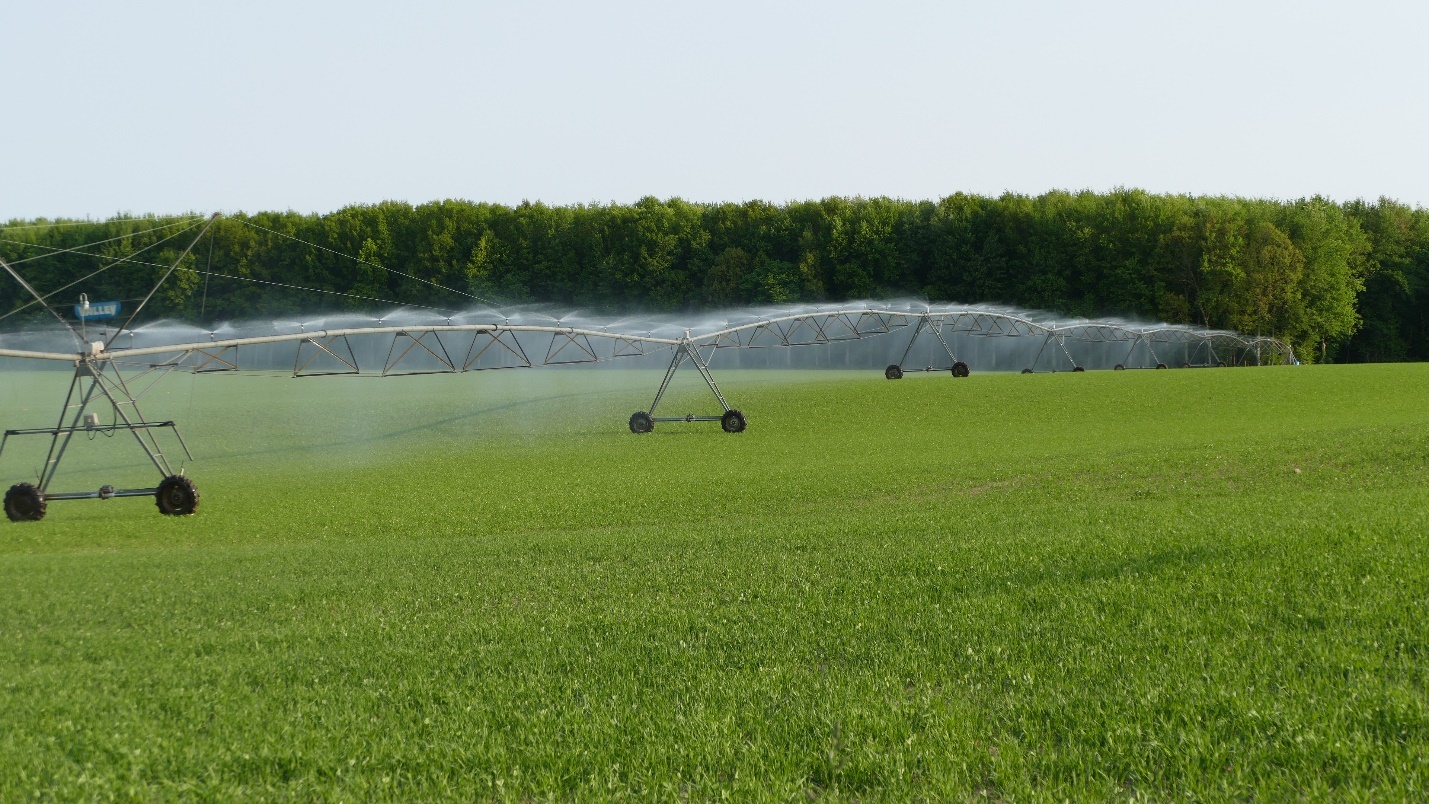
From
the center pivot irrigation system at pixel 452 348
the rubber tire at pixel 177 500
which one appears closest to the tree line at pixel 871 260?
the center pivot irrigation system at pixel 452 348

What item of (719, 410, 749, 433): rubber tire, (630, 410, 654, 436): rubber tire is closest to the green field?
(719, 410, 749, 433): rubber tire

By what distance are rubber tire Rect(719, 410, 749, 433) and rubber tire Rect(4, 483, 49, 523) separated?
2284 centimetres

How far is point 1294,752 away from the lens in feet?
18.5

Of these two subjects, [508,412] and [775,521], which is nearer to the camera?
[775,521]

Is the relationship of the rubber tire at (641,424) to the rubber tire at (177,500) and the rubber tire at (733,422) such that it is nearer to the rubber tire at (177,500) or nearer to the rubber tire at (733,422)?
the rubber tire at (733,422)

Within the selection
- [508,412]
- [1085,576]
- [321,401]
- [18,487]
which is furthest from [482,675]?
[321,401]

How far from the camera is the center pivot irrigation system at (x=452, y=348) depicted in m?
24.7

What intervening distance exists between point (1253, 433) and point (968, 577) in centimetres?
2473

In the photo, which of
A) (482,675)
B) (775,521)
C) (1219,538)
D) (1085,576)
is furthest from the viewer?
(775,521)

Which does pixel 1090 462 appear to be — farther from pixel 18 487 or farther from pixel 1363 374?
pixel 1363 374

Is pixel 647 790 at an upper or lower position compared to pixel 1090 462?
upper

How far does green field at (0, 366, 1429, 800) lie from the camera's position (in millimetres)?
5945

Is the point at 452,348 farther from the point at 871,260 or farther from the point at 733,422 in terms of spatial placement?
the point at 733,422

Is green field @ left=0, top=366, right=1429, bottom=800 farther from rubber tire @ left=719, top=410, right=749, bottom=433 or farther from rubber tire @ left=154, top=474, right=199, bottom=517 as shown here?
rubber tire @ left=719, top=410, right=749, bottom=433
